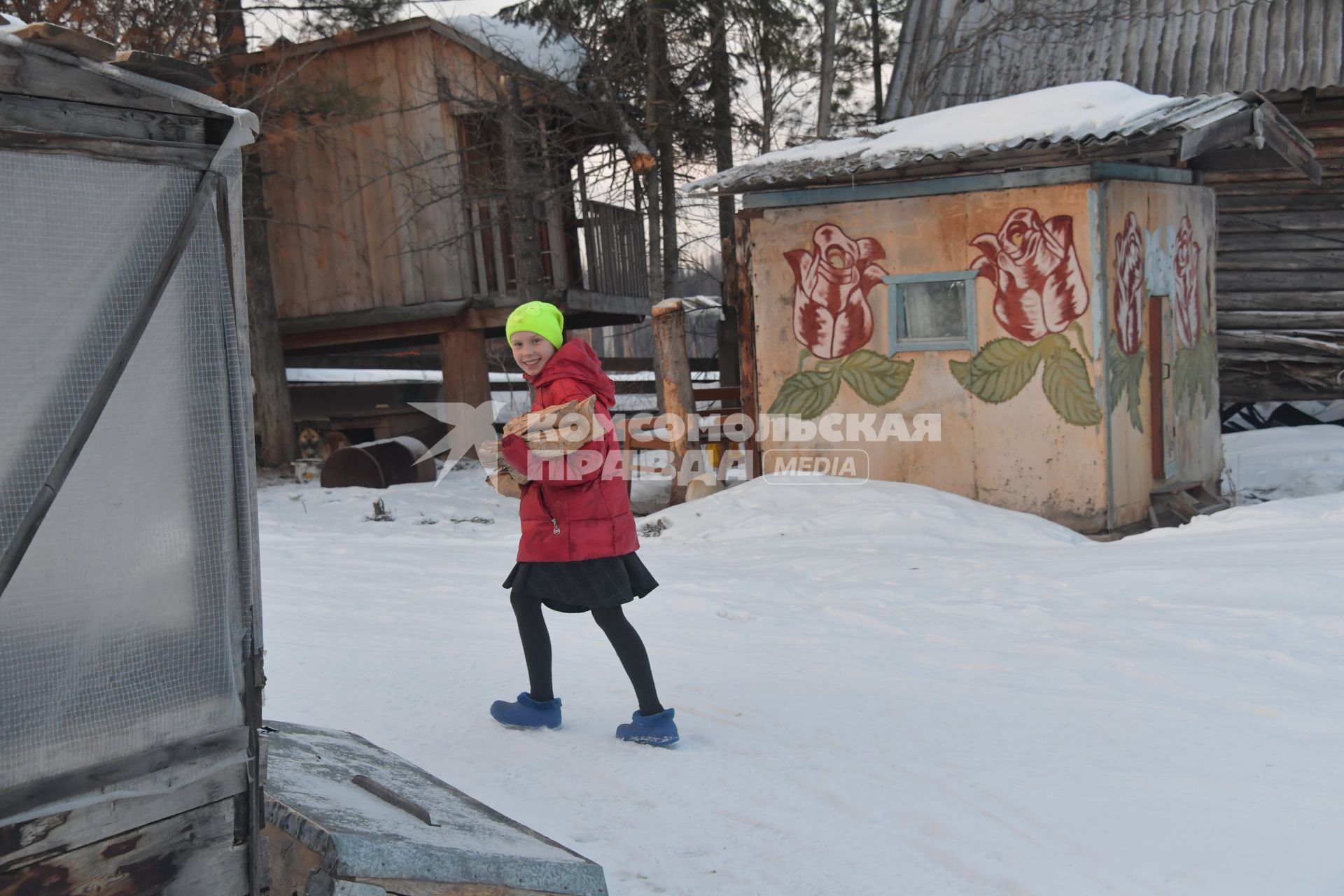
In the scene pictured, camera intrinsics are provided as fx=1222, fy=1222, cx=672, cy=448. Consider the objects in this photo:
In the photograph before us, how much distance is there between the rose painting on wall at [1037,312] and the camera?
9.13 meters

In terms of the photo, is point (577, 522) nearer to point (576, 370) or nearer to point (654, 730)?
point (576, 370)

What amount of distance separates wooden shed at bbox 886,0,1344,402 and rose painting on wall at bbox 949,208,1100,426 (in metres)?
5.50

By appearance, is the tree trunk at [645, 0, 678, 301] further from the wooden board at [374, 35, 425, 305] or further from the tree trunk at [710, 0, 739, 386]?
the wooden board at [374, 35, 425, 305]

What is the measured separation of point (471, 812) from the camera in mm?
3381

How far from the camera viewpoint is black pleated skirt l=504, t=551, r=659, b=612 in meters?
4.26

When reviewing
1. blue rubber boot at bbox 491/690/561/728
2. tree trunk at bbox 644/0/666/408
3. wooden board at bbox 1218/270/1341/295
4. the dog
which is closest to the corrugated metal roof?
wooden board at bbox 1218/270/1341/295

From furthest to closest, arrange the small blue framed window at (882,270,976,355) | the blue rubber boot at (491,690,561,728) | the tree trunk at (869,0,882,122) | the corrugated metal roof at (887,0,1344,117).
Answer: the tree trunk at (869,0,882,122), the corrugated metal roof at (887,0,1344,117), the small blue framed window at (882,270,976,355), the blue rubber boot at (491,690,561,728)

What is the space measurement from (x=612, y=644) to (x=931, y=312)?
610 cm

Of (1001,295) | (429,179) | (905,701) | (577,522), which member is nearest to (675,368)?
(1001,295)

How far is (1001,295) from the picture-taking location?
9.40 m

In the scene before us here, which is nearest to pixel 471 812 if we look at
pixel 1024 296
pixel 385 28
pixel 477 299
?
pixel 1024 296

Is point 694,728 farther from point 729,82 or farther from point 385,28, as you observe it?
point 729,82

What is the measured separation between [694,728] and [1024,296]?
5.76 meters

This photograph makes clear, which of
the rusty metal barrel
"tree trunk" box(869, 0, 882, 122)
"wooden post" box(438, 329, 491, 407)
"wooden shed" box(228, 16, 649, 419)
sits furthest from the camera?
"tree trunk" box(869, 0, 882, 122)
